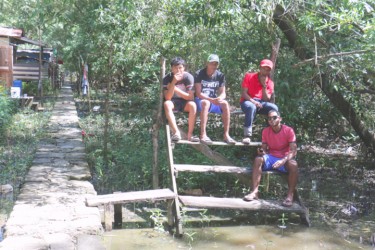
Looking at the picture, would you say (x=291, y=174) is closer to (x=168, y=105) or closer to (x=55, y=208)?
(x=168, y=105)

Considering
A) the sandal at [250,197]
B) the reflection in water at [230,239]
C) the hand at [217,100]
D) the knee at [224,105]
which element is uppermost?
the hand at [217,100]

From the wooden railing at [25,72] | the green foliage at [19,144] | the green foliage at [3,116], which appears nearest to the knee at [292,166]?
the green foliage at [19,144]

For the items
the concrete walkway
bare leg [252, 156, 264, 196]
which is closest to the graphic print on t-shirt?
bare leg [252, 156, 264, 196]

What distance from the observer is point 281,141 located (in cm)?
583

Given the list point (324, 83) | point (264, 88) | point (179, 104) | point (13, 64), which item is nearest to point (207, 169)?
point (179, 104)

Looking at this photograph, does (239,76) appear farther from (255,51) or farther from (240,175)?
(240,175)

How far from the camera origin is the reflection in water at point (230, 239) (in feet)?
16.0

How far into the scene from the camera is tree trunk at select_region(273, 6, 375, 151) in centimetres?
716

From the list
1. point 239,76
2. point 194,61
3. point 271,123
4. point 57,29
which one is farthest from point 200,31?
point 57,29

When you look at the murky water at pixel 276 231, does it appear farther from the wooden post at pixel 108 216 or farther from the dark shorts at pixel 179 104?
the dark shorts at pixel 179 104

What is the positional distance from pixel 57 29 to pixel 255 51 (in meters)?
15.5

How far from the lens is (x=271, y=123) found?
5793 mm

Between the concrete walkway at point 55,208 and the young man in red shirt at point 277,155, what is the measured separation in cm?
204

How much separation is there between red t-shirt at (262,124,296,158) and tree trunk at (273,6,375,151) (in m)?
1.25
